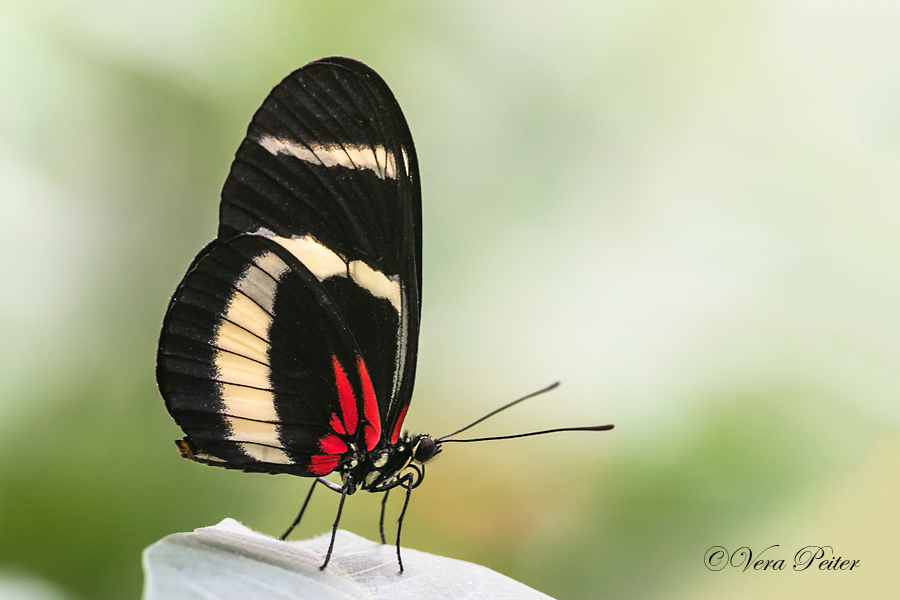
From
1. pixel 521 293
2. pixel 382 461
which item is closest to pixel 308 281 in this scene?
pixel 382 461

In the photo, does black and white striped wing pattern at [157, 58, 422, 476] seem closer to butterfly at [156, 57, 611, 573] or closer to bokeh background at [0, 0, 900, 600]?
butterfly at [156, 57, 611, 573]

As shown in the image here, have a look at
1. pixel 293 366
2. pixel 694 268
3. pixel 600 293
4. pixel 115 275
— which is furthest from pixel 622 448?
pixel 115 275

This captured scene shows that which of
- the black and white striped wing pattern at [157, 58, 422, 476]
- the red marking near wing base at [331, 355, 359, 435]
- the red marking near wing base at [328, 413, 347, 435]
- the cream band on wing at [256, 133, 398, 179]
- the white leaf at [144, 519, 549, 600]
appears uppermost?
the cream band on wing at [256, 133, 398, 179]
